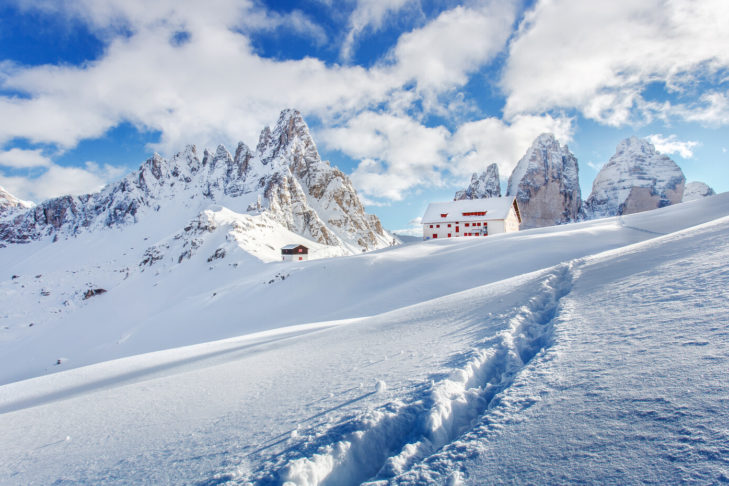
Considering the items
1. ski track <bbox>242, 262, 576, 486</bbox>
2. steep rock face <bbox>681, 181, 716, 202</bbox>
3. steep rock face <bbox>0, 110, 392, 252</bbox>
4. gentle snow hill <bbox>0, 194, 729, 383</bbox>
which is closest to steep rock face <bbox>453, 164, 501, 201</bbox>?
steep rock face <bbox>0, 110, 392, 252</bbox>

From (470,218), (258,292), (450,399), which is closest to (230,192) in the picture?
(470,218)

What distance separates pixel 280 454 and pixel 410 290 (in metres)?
16.3

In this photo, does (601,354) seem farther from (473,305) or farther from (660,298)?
(473,305)

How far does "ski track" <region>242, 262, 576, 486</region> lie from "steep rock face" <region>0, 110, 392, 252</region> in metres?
81.5

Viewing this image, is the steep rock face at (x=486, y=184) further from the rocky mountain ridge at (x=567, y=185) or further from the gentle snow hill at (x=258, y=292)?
the gentle snow hill at (x=258, y=292)

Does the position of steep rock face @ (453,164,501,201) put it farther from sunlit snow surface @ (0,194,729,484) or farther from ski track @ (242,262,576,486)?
ski track @ (242,262,576,486)

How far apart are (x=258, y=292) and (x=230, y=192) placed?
72.2 m

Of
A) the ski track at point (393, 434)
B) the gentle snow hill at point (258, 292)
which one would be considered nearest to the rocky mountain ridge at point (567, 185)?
the gentle snow hill at point (258, 292)

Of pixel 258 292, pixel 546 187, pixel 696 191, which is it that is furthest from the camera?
pixel 696 191

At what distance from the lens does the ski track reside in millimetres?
3281

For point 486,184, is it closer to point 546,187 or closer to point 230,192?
point 546,187

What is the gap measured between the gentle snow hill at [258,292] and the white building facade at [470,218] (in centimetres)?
2109

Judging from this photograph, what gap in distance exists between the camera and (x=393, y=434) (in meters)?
3.84

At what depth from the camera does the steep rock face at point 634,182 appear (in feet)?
428
